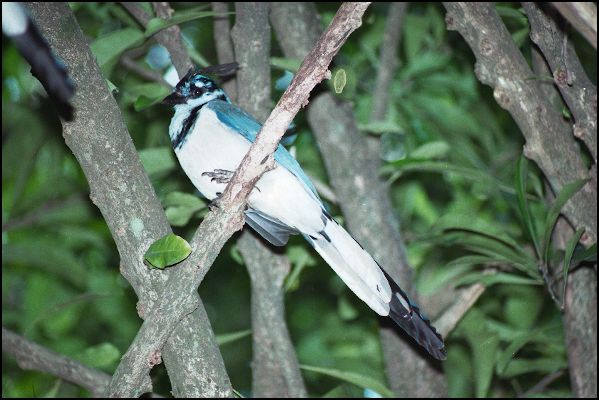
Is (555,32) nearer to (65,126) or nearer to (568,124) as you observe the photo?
(568,124)

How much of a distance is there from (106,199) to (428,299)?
2.19m

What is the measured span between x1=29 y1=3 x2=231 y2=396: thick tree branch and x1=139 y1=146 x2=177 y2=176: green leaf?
107 cm

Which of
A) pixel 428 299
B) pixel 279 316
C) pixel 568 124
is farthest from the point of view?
pixel 428 299

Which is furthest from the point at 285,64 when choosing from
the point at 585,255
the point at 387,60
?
the point at 585,255

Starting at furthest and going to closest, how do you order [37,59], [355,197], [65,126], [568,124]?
[355,197] → [568,124] → [65,126] → [37,59]

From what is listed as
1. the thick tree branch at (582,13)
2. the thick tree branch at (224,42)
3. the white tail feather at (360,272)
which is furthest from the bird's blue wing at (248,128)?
the thick tree branch at (582,13)

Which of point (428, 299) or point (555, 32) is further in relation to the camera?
point (428, 299)

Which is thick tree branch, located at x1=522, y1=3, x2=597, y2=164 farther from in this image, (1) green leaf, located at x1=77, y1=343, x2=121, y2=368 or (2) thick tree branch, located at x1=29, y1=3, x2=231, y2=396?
(1) green leaf, located at x1=77, y1=343, x2=121, y2=368

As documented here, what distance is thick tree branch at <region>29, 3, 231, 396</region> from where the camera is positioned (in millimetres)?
2098

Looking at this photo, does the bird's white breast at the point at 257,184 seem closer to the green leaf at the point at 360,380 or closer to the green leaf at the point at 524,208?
the green leaf at the point at 360,380

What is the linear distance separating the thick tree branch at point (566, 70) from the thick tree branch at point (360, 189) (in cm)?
101

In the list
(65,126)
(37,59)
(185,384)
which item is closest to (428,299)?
(185,384)

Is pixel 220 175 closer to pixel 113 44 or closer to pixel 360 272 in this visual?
pixel 360 272

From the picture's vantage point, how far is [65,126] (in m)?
2.11
